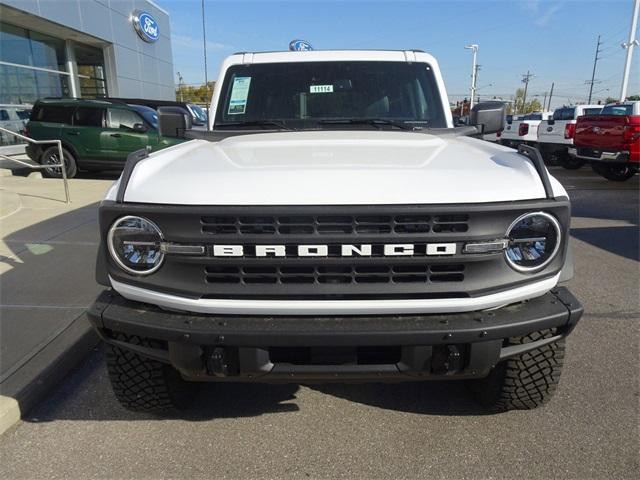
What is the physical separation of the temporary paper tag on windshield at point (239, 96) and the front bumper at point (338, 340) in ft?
6.24

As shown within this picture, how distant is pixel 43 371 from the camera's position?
9.60 ft

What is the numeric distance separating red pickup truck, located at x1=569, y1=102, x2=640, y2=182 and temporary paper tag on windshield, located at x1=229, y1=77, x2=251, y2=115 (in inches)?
372

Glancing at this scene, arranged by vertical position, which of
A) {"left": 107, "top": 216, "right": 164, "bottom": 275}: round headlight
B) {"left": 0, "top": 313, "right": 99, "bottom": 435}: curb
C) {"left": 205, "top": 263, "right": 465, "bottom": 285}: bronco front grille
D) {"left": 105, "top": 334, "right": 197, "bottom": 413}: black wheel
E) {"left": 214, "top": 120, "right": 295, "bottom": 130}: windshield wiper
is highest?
{"left": 214, "top": 120, "right": 295, "bottom": 130}: windshield wiper

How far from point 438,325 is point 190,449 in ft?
4.63

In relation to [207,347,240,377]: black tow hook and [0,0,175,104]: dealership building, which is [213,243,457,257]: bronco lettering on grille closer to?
[207,347,240,377]: black tow hook

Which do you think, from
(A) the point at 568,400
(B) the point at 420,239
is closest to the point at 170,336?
(B) the point at 420,239

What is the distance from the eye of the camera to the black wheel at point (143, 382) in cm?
238

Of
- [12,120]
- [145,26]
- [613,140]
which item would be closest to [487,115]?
[613,140]

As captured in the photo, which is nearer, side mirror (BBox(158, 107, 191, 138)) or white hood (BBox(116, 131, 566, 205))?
white hood (BBox(116, 131, 566, 205))

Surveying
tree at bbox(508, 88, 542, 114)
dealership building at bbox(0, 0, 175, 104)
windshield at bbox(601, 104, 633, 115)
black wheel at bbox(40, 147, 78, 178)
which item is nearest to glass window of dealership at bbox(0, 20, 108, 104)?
dealership building at bbox(0, 0, 175, 104)

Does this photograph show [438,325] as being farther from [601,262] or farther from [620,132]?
[620,132]

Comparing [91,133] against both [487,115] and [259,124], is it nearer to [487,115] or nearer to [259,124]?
[259,124]

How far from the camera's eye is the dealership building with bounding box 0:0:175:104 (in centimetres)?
1509

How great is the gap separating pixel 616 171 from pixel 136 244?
495 inches
